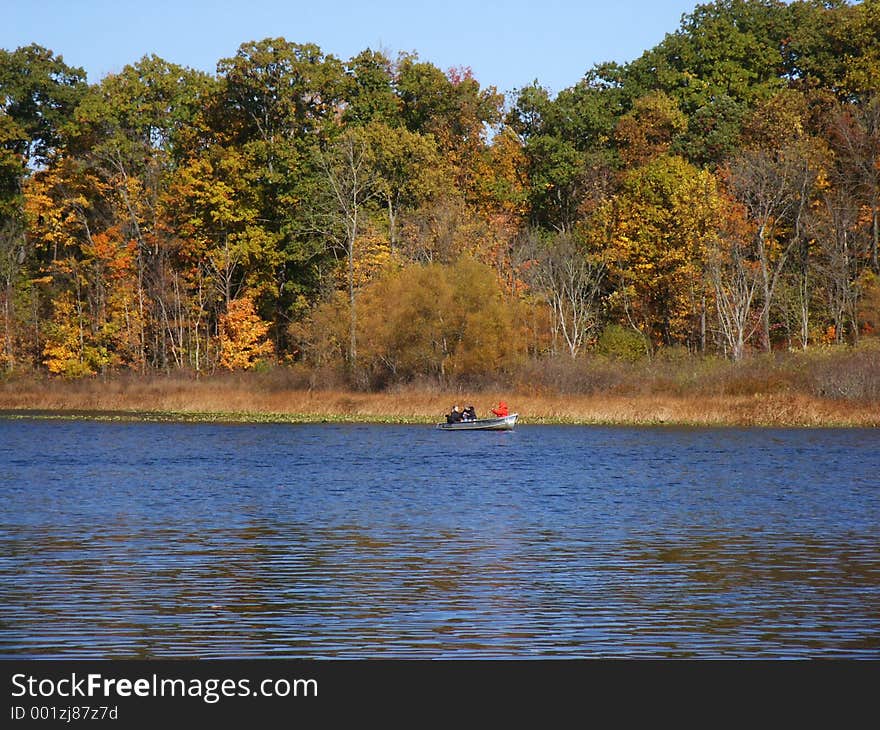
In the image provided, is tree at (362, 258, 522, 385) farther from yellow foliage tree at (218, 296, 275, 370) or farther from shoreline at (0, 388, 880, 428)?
yellow foliage tree at (218, 296, 275, 370)

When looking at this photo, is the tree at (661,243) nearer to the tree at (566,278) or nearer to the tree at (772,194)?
the tree at (566,278)

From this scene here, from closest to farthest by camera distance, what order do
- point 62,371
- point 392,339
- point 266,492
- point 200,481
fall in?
point 266,492 → point 200,481 → point 392,339 → point 62,371

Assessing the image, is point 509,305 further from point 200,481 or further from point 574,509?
point 574,509

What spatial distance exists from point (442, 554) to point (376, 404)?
45.6 metres

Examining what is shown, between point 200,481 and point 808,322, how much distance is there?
51030 mm

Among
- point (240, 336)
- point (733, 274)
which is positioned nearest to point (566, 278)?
point (733, 274)

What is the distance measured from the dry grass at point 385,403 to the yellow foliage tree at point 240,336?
6.75 meters

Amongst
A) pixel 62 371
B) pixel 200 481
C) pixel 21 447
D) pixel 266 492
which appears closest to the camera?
pixel 266 492

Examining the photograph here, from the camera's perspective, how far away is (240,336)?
86375 mm

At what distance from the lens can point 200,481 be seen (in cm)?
3797

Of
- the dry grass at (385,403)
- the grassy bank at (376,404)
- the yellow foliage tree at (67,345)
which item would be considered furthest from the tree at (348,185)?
the yellow foliage tree at (67,345)

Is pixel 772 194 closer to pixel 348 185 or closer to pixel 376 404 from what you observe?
pixel 348 185

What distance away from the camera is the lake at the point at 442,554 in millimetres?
16688
